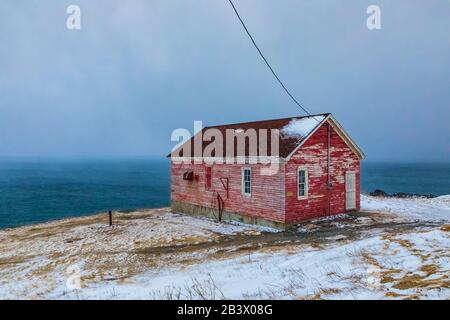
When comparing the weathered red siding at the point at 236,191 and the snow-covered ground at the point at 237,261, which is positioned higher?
the weathered red siding at the point at 236,191

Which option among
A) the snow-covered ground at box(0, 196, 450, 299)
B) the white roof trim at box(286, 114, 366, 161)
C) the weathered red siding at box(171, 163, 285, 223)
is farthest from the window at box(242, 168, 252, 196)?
the white roof trim at box(286, 114, 366, 161)

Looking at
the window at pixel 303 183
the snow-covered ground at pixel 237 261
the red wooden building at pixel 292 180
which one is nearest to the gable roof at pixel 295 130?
the red wooden building at pixel 292 180

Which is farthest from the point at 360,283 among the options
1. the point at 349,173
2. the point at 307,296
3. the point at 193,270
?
the point at 349,173

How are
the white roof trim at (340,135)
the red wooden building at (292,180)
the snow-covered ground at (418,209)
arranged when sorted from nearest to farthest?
1. the red wooden building at (292,180)
2. the white roof trim at (340,135)
3. the snow-covered ground at (418,209)

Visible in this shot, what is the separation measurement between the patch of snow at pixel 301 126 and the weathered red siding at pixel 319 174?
0.40 meters

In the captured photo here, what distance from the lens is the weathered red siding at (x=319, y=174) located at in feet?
54.9

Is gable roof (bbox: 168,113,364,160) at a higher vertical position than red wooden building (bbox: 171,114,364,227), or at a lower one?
higher

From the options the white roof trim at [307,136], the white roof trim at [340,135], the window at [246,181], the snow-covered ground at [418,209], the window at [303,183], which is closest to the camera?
the white roof trim at [307,136]

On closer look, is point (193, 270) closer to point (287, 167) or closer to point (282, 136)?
point (287, 167)

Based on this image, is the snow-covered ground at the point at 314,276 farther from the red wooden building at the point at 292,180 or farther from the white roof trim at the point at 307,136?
the white roof trim at the point at 307,136

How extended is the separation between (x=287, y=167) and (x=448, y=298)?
11.2m

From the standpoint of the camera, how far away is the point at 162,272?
10.4 m

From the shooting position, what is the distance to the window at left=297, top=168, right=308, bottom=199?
17219 millimetres

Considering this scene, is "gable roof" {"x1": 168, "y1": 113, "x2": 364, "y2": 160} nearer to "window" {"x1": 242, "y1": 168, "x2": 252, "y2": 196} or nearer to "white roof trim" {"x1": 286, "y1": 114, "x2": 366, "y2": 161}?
"white roof trim" {"x1": 286, "y1": 114, "x2": 366, "y2": 161}
